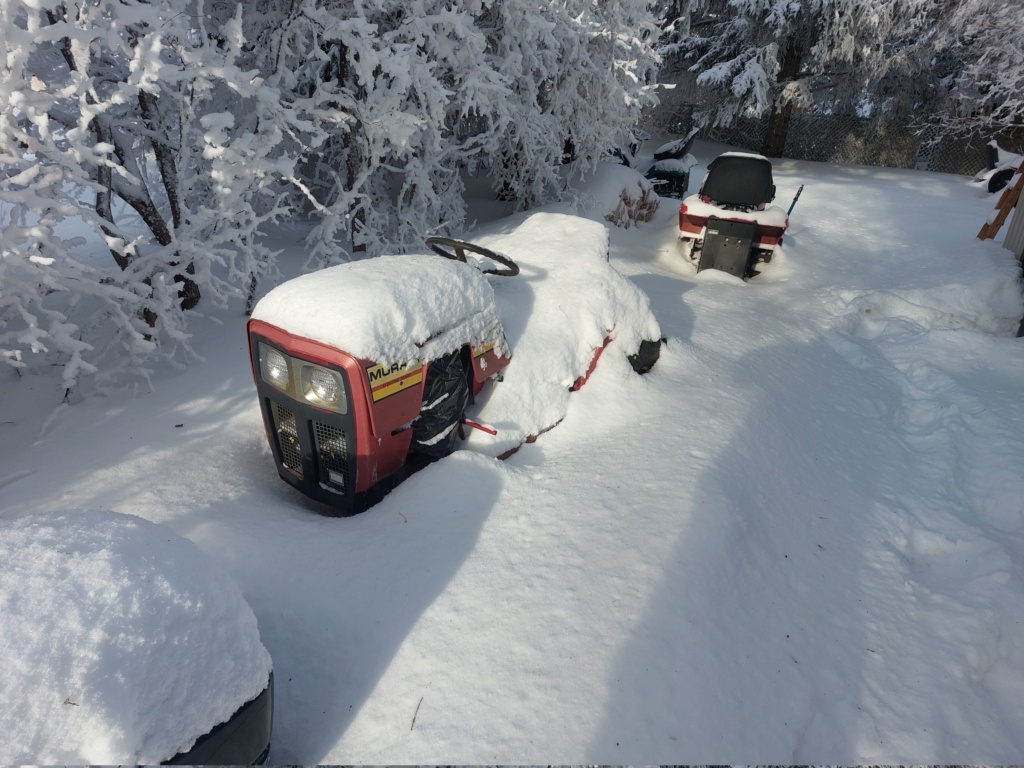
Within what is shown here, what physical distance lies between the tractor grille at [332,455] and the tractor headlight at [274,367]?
264mm

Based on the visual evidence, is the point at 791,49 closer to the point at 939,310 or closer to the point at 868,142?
the point at 868,142

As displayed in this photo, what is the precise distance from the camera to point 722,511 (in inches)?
115

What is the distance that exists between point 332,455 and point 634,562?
156cm

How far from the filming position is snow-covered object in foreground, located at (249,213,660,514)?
8.87ft

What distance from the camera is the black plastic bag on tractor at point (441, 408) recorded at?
309cm

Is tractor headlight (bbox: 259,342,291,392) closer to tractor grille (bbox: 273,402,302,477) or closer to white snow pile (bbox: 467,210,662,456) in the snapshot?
tractor grille (bbox: 273,402,302,477)

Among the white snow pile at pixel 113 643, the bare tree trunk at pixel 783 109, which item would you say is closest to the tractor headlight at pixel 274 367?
the white snow pile at pixel 113 643

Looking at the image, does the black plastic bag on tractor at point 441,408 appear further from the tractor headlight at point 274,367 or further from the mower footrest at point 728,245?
the mower footrest at point 728,245

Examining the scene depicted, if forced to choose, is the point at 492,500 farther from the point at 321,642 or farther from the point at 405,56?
the point at 405,56

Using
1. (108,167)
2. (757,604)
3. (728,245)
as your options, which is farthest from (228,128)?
(757,604)

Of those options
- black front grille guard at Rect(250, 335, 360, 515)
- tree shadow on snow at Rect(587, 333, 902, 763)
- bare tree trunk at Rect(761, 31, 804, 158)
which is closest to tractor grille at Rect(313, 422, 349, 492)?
black front grille guard at Rect(250, 335, 360, 515)

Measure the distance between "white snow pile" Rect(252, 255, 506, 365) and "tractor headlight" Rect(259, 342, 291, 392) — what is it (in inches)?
5.5

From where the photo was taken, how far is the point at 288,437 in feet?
10.0

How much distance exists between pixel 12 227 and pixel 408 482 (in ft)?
9.53
